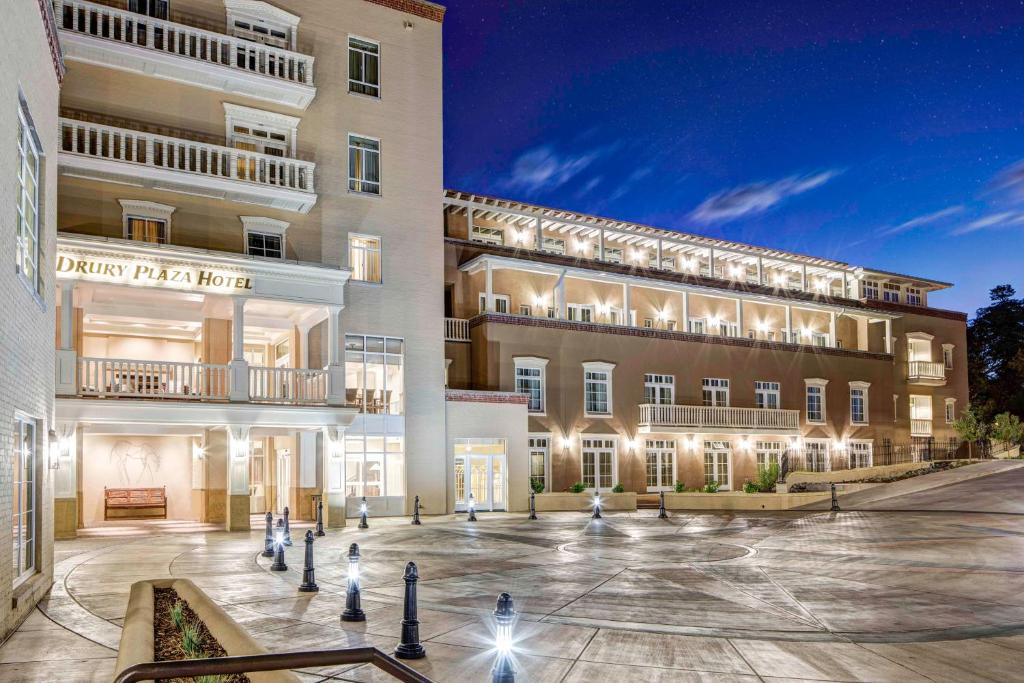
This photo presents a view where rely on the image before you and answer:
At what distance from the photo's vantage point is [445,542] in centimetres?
2138

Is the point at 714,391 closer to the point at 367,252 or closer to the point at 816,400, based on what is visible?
the point at 816,400

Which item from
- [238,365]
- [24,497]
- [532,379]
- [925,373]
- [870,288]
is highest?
[870,288]

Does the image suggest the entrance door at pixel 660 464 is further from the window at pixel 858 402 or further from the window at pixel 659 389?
the window at pixel 858 402

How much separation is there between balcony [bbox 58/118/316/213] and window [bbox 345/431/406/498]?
8.39m

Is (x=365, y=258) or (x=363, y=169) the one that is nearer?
(x=365, y=258)

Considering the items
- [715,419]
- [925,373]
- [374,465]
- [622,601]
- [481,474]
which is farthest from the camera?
[925,373]

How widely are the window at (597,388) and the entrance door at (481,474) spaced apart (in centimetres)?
615

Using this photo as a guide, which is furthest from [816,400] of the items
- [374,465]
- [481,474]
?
[374,465]

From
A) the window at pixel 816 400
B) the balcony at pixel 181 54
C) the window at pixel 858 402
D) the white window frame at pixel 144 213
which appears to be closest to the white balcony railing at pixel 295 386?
the white window frame at pixel 144 213

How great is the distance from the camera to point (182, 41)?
27.6 m

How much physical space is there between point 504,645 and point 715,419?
35.1m

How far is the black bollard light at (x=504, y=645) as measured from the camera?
6.40 m

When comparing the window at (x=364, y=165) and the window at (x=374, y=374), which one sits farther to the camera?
the window at (x=364, y=165)

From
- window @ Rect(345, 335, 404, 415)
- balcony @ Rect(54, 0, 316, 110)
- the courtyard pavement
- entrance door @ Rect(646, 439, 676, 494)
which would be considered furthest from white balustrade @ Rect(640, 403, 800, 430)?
balcony @ Rect(54, 0, 316, 110)
